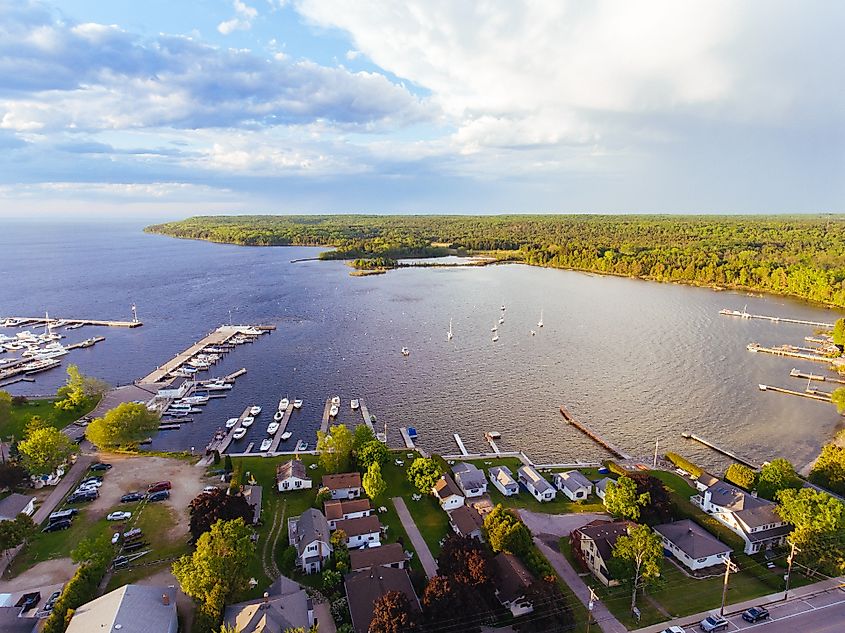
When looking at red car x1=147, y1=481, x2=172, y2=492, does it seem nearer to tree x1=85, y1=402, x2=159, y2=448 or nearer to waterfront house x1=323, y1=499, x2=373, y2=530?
tree x1=85, y1=402, x2=159, y2=448

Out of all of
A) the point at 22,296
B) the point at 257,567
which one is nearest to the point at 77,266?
the point at 22,296

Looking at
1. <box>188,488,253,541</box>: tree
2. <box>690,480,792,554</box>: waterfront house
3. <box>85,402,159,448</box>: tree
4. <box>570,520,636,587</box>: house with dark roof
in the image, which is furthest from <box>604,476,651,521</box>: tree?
<box>85,402,159,448</box>: tree

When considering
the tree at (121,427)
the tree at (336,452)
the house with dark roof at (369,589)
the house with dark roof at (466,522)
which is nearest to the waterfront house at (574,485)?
the house with dark roof at (466,522)

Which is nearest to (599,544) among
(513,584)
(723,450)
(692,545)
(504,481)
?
(692,545)

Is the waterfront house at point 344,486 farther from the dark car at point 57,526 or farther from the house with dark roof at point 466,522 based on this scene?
the dark car at point 57,526

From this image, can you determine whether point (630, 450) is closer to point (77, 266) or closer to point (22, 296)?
point (22, 296)
